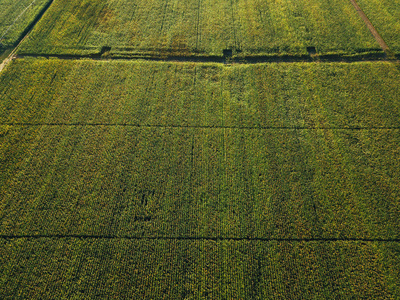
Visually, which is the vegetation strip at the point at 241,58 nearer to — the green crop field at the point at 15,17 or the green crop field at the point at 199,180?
the green crop field at the point at 199,180

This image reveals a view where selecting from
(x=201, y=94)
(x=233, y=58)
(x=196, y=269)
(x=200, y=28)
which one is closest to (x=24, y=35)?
(x=200, y=28)

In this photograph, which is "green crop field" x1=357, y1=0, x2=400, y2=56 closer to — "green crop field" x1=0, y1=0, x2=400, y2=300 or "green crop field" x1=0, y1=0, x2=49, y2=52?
"green crop field" x1=0, y1=0, x2=400, y2=300

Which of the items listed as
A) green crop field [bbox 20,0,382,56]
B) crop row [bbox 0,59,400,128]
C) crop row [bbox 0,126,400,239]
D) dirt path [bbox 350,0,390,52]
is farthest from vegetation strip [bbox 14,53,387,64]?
crop row [bbox 0,126,400,239]

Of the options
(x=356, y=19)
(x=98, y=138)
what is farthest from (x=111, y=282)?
(x=356, y=19)

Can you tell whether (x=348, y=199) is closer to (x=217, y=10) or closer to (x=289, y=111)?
(x=289, y=111)

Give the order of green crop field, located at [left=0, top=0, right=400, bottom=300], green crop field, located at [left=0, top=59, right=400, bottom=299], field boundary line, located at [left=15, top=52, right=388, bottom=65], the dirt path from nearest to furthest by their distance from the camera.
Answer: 1. green crop field, located at [left=0, top=59, right=400, bottom=299]
2. green crop field, located at [left=0, top=0, right=400, bottom=300]
3. field boundary line, located at [left=15, top=52, right=388, bottom=65]
4. the dirt path

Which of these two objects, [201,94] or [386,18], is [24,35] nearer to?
[201,94]
